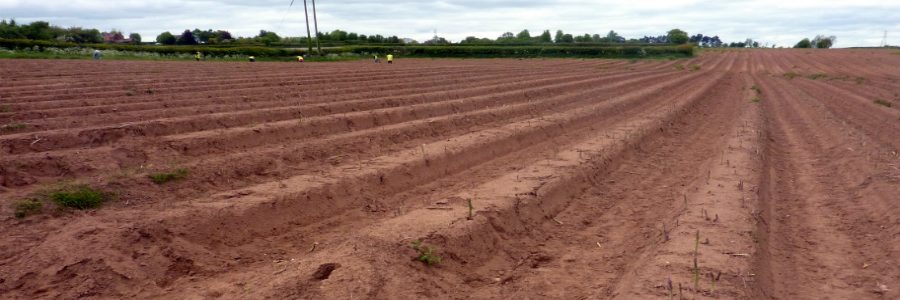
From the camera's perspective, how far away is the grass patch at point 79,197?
579cm

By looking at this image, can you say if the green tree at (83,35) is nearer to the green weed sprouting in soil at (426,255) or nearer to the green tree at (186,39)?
the green tree at (186,39)

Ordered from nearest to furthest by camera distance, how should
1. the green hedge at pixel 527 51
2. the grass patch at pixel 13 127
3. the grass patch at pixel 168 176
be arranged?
the grass patch at pixel 168 176 → the grass patch at pixel 13 127 → the green hedge at pixel 527 51

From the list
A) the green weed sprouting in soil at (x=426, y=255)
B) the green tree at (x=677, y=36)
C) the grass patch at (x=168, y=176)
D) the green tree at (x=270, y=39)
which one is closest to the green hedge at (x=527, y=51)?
the green tree at (x=270, y=39)

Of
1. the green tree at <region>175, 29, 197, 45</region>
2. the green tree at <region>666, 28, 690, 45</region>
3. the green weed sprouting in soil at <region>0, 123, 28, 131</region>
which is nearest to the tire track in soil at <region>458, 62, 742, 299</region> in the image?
the green weed sprouting in soil at <region>0, 123, 28, 131</region>

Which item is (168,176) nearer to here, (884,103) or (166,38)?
(884,103)

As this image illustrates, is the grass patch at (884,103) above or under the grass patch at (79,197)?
under

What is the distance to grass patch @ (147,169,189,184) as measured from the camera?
665cm

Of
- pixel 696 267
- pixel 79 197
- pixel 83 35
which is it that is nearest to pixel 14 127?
pixel 79 197

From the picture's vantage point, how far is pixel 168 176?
676cm

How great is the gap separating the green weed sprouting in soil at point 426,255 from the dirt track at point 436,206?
6 centimetres

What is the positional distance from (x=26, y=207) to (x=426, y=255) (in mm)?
3651

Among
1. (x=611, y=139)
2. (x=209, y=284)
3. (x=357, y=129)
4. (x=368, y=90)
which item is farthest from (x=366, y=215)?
(x=368, y=90)

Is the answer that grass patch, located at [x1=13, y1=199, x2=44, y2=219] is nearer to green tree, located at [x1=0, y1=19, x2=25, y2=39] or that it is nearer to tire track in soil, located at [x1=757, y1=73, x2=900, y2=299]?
tire track in soil, located at [x1=757, y1=73, x2=900, y2=299]

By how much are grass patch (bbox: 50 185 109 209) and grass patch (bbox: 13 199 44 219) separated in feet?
0.52
